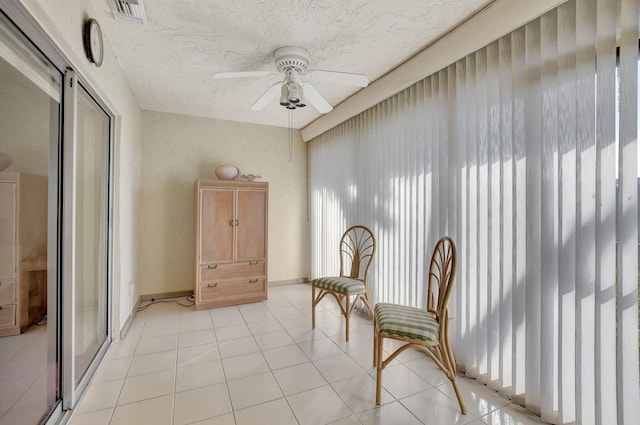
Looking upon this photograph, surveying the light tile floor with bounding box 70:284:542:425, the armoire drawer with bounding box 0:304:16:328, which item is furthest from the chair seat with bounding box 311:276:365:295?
the armoire drawer with bounding box 0:304:16:328

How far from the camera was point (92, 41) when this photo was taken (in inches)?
68.2

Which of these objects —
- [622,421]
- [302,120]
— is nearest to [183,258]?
[302,120]

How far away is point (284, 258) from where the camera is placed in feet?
15.1

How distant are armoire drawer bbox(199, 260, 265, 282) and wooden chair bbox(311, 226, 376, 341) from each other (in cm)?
97

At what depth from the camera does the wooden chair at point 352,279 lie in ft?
8.88

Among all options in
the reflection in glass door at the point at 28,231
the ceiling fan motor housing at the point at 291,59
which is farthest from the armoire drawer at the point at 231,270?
the ceiling fan motor housing at the point at 291,59

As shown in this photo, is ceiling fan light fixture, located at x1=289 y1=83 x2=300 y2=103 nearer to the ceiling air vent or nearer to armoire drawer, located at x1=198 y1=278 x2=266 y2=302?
the ceiling air vent

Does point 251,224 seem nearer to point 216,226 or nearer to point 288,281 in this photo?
point 216,226

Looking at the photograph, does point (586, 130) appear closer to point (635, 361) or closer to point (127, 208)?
point (635, 361)

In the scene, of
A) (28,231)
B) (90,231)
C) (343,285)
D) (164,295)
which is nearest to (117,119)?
(90,231)

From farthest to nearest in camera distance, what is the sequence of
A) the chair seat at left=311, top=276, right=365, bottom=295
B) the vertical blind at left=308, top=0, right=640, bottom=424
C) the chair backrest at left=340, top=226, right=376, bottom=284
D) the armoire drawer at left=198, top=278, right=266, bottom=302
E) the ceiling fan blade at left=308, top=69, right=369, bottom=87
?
the armoire drawer at left=198, top=278, right=266, bottom=302
the chair backrest at left=340, top=226, right=376, bottom=284
the chair seat at left=311, top=276, right=365, bottom=295
the ceiling fan blade at left=308, top=69, right=369, bottom=87
the vertical blind at left=308, top=0, right=640, bottom=424

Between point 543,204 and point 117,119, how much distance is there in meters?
3.39

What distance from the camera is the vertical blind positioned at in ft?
4.46

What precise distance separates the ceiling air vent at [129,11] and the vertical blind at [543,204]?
218 cm
